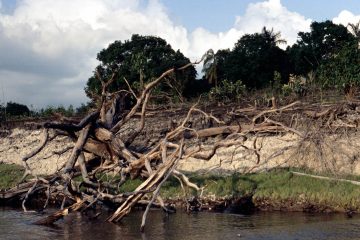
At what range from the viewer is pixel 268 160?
1870 cm

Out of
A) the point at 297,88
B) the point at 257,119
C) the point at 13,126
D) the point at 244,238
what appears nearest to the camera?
the point at 244,238

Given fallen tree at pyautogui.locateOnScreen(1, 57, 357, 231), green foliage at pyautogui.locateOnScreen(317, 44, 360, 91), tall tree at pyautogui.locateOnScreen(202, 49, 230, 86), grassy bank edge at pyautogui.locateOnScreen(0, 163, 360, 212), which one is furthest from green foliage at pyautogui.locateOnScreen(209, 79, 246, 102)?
grassy bank edge at pyautogui.locateOnScreen(0, 163, 360, 212)

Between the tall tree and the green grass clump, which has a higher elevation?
the tall tree

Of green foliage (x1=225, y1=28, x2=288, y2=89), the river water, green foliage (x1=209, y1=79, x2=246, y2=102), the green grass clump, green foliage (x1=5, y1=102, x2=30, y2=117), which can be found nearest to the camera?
the river water

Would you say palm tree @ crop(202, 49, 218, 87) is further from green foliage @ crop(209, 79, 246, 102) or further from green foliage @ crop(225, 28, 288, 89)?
green foliage @ crop(209, 79, 246, 102)

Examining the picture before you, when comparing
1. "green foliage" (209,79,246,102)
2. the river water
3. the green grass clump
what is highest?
"green foliage" (209,79,246,102)

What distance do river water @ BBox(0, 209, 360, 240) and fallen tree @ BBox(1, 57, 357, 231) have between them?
412mm

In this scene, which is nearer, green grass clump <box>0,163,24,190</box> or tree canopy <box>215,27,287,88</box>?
green grass clump <box>0,163,24,190</box>

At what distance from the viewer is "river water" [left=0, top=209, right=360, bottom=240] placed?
1310 cm

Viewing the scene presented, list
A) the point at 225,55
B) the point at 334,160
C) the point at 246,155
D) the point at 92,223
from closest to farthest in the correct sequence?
the point at 92,223, the point at 334,160, the point at 246,155, the point at 225,55

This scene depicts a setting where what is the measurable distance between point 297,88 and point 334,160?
32.7 ft

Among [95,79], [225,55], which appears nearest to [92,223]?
[95,79]

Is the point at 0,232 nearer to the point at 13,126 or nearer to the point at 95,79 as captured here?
the point at 13,126

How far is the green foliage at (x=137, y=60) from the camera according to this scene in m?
41.2
